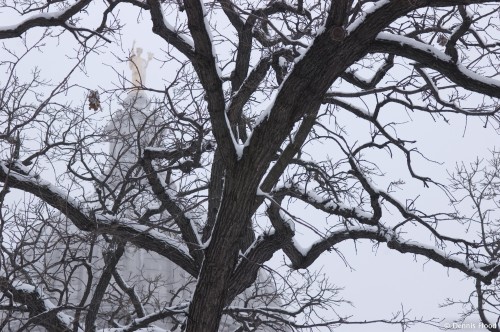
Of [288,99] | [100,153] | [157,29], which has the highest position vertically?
[100,153]

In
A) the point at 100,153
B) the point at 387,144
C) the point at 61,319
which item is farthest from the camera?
the point at 100,153

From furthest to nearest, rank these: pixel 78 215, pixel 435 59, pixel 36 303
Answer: pixel 36 303 < pixel 78 215 < pixel 435 59

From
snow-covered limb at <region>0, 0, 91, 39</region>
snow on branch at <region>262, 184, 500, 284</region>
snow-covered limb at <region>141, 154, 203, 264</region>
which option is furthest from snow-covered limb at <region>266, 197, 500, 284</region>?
snow-covered limb at <region>0, 0, 91, 39</region>

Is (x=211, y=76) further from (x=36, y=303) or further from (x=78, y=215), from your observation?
(x=36, y=303)

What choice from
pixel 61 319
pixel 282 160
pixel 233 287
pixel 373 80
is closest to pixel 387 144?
pixel 373 80

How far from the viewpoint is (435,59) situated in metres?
5.25

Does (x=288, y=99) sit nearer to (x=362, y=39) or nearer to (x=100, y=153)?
(x=362, y=39)

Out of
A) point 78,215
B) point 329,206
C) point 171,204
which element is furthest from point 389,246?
point 78,215

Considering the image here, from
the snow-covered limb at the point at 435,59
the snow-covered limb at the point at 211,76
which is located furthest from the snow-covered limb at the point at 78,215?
the snow-covered limb at the point at 435,59

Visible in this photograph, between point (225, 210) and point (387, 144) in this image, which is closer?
point (225, 210)

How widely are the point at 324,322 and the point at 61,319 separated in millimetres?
3032

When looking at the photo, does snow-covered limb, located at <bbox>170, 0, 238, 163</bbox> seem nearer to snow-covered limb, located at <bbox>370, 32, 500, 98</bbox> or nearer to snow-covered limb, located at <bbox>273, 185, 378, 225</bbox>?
snow-covered limb, located at <bbox>370, 32, 500, 98</bbox>

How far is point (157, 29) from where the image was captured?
19.8ft

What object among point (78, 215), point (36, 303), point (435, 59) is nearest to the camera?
point (435, 59)
